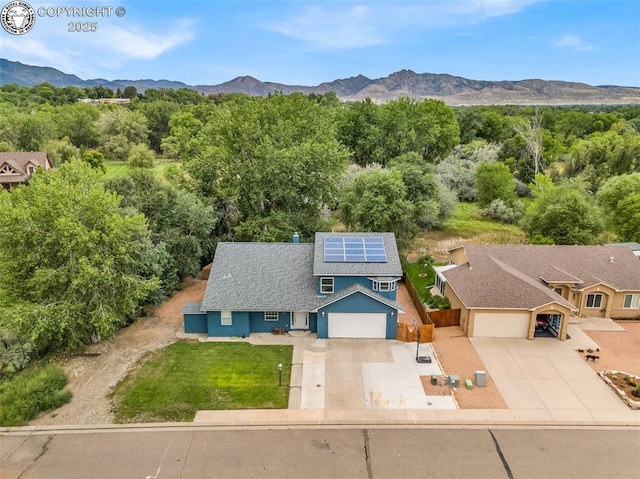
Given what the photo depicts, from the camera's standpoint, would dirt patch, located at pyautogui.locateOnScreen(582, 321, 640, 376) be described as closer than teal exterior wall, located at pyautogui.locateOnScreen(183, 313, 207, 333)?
Yes

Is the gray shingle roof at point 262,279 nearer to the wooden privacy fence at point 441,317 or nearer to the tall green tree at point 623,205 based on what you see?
the wooden privacy fence at point 441,317

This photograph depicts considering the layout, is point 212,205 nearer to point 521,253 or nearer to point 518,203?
point 521,253

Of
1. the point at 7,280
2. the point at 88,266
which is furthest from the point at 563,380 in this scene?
the point at 7,280

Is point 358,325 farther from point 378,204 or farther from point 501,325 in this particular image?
point 378,204

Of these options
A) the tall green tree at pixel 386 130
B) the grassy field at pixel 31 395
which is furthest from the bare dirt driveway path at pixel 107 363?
the tall green tree at pixel 386 130

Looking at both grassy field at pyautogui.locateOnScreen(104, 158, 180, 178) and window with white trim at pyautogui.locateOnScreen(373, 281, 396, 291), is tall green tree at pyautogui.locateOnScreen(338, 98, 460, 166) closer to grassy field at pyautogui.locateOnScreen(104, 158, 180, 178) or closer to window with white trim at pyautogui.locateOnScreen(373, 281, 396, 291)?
grassy field at pyautogui.locateOnScreen(104, 158, 180, 178)

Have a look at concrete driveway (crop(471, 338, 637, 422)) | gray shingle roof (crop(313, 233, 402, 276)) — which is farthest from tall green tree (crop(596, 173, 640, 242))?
gray shingle roof (crop(313, 233, 402, 276))

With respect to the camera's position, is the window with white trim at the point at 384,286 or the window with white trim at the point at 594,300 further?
the window with white trim at the point at 594,300

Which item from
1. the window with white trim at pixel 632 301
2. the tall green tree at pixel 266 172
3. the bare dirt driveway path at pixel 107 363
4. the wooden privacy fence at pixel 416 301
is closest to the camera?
the bare dirt driveway path at pixel 107 363
